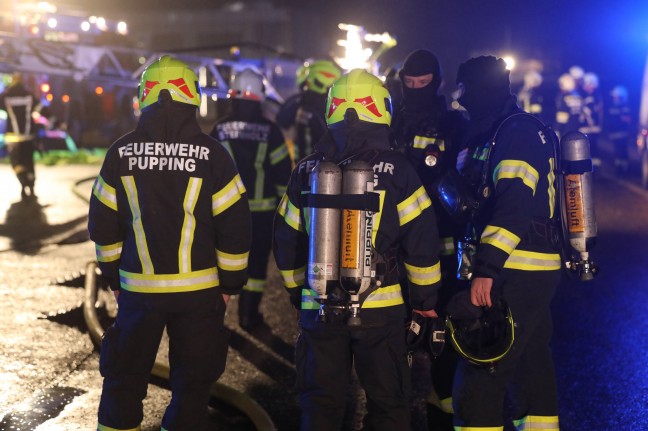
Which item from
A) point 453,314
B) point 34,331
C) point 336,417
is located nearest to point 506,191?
point 453,314

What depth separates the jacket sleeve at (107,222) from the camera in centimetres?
383

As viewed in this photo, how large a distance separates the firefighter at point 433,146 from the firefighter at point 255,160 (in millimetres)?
1713

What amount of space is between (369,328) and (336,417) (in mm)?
450

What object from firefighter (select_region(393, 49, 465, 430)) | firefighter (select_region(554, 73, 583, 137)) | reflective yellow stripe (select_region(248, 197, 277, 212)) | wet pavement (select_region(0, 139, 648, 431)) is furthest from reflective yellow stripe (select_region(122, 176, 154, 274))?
firefighter (select_region(554, 73, 583, 137))

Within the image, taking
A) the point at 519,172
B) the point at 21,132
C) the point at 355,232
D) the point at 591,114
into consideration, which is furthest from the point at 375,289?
the point at 591,114

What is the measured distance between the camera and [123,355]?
378 centimetres

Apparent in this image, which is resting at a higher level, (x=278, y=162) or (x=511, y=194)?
(x=511, y=194)

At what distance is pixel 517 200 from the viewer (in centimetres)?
372

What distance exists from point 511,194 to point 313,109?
397 centimetres

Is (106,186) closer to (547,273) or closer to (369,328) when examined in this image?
(369,328)

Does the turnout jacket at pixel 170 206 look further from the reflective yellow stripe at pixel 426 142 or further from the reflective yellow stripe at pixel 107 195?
the reflective yellow stripe at pixel 426 142

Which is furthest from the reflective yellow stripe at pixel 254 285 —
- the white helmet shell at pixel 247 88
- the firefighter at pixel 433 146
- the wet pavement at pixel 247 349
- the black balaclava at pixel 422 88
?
the black balaclava at pixel 422 88

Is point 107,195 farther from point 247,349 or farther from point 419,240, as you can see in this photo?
point 247,349

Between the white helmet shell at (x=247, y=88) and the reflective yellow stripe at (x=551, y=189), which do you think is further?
the white helmet shell at (x=247, y=88)
